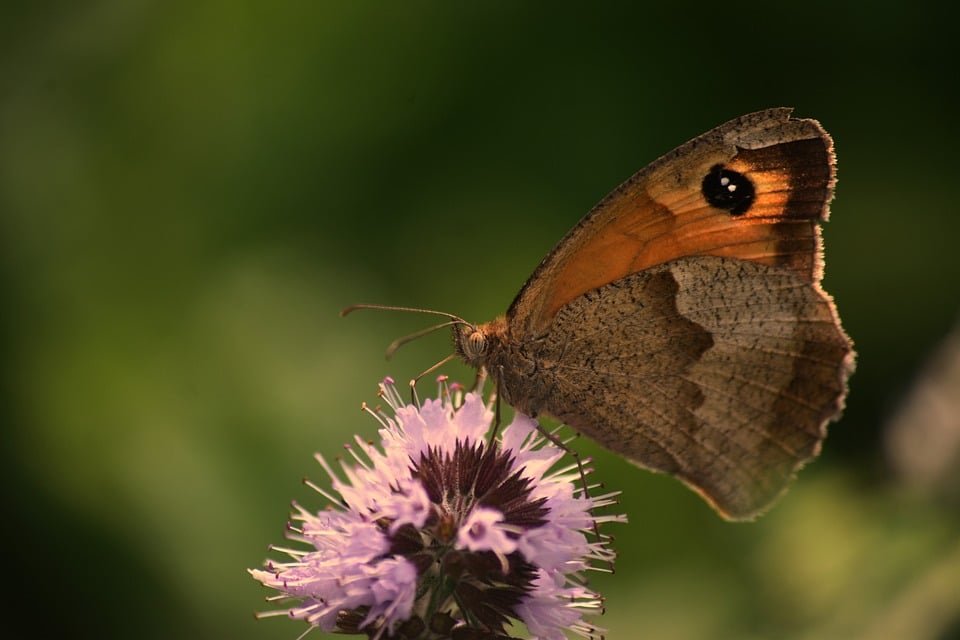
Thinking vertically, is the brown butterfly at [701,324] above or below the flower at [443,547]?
above

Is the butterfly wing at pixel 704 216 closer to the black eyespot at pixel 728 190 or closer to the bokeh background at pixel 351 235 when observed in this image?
the black eyespot at pixel 728 190

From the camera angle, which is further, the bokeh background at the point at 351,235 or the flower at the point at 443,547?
the bokeh background at the point at 351,235

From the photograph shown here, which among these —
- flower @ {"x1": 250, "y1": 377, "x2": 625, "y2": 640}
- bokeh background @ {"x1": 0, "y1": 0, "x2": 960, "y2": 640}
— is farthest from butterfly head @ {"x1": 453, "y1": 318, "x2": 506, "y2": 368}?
bokeh background @ {"x1": 0, "y1": 0, "x2": 960, "y2": 640}

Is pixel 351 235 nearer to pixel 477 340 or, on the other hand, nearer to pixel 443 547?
pixel 477 340

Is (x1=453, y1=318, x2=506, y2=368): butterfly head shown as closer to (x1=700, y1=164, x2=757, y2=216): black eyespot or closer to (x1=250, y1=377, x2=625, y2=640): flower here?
(x1=250, y1=377, x2=625, y2=640): flower

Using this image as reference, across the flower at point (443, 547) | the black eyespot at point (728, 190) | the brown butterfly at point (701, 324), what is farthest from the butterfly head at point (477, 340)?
the black eyespot at point (728, 190)

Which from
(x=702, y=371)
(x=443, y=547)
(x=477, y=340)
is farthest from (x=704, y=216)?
(x=443, y=547)

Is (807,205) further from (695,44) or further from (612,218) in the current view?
(695,44)

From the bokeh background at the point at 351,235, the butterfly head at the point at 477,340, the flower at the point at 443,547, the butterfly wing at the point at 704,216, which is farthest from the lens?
the bokeh background at the point at 351,235
